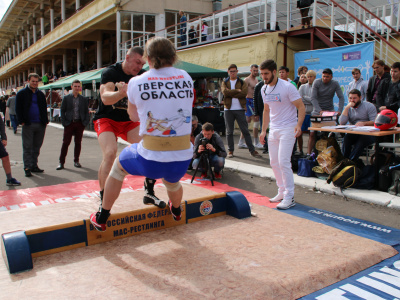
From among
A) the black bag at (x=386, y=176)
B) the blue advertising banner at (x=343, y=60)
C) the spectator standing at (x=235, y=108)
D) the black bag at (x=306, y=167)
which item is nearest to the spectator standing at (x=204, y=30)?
the blue advertising banner at (x=343, y=60)

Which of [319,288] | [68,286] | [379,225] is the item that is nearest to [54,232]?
[68,286]

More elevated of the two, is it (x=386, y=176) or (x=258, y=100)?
(x=258, y=100)

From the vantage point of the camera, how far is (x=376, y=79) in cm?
805

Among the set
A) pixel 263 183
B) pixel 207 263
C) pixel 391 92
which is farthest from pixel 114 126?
pixel 391 92

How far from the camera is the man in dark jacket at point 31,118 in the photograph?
7516mm

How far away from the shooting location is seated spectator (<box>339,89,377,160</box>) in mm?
6375

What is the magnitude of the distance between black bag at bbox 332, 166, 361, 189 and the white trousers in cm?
108

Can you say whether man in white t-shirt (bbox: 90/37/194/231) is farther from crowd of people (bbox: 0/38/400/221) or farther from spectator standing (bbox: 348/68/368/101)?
spectator standing (bbox: 348/68/368/101)

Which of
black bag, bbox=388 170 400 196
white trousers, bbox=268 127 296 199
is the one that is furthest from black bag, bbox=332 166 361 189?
white trousers, bbox=268 127 296 199

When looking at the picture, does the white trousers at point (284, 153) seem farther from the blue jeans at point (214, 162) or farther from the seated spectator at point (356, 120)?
the seated spectator at point (356, 120)

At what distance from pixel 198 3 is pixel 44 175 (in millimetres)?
19499

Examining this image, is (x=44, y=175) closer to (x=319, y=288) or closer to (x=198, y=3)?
(x=319, y=288)

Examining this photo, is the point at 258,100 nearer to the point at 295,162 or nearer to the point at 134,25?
the point at 295,162

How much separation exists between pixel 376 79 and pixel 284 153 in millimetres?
4478
